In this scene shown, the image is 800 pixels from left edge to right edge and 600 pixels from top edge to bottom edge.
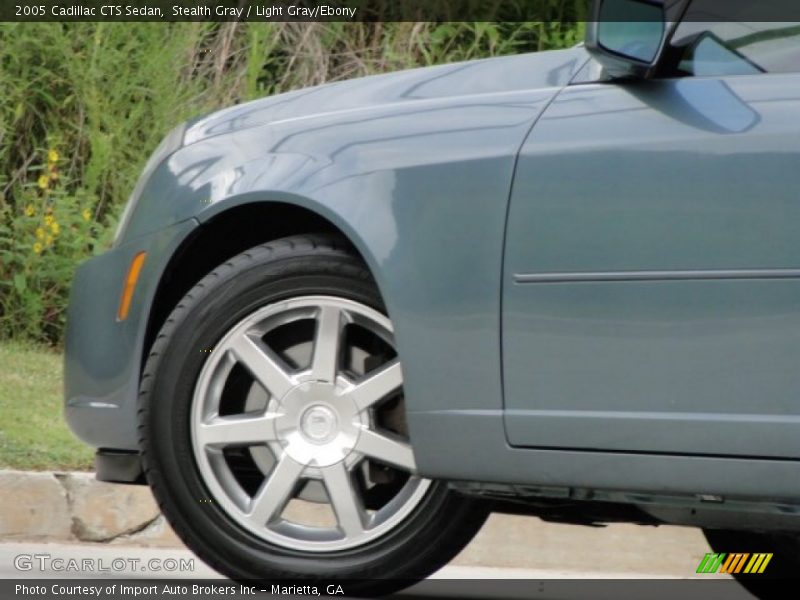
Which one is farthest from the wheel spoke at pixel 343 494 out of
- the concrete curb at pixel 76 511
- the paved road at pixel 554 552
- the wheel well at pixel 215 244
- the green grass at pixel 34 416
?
the green grass at pixel 34 416

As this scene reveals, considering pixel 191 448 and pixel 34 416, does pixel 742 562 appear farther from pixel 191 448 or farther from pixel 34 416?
pixel 34 416

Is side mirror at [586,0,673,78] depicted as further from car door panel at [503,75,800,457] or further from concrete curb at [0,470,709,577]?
concrete curb at [0,470,709,577]

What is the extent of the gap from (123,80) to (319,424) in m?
5.37

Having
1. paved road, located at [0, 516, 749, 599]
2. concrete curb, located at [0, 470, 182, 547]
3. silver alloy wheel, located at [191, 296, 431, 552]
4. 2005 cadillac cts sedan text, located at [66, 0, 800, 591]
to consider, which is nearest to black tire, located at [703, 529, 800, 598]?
→ paved road, located at [0, 516, 749, 599]

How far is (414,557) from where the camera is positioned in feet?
12.2

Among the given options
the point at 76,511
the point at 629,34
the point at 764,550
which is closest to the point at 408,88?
the point at 629,34

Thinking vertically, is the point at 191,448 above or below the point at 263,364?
below

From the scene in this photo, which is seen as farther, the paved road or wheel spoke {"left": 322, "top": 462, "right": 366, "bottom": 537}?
the paved road

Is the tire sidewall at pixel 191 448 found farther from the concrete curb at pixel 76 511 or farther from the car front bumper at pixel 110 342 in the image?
the concrete curb at pixel 76 511

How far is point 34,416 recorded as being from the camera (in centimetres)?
655

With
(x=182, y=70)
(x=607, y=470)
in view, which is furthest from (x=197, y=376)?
(x=182, y=70)

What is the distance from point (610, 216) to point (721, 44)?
0.48m

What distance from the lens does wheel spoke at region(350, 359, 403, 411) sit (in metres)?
3.69

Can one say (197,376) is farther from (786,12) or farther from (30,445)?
(30,445)
